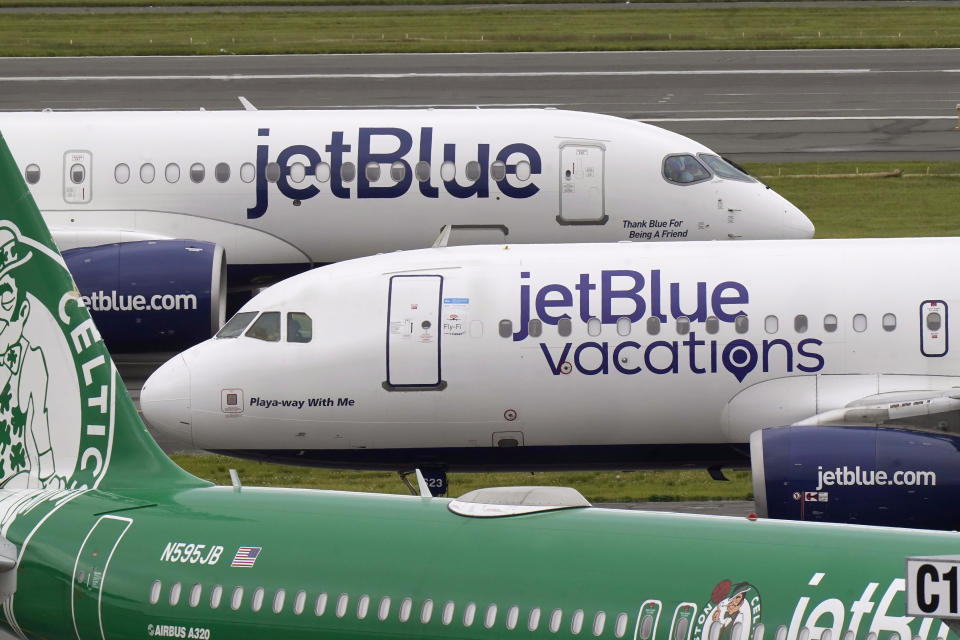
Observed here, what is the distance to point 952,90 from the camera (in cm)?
6294

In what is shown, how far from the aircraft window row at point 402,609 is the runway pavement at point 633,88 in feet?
136

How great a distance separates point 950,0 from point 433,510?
2738 inches

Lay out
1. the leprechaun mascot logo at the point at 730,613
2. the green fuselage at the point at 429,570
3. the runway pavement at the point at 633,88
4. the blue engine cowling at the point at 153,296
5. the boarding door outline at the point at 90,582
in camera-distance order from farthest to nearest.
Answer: the runway pavement at the point at 633,88
the blue engine cowling at the point at 153,296
the boarding door outline at the point at 90,582
the green fuselage at the point at 429,570
the leprechaun mascot logo at the point at 730,613

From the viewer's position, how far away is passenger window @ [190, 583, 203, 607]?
640 inches

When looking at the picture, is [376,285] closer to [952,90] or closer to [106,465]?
[106,465]

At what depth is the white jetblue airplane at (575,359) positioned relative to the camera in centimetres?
2464

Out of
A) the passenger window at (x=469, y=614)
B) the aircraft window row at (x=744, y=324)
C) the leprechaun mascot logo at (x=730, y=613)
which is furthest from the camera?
the aircraft window row at (x=744, y=324)

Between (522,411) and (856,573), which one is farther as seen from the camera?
(522,411)

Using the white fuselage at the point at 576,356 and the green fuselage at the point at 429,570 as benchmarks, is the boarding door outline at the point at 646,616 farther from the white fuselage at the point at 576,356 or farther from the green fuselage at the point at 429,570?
the white fuselage at the point at 576,356

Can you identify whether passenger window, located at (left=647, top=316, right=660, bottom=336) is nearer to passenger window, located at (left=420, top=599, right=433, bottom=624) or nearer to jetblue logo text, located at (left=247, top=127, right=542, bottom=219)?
passenger window, located at (left=420, top=599, right=433, bottom=624)

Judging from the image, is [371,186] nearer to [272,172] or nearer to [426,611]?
[272,172]

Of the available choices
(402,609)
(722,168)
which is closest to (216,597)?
(402,609)

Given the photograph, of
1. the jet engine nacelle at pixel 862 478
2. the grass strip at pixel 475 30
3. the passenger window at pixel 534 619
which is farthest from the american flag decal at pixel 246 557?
the grass strip at pixel 475 30

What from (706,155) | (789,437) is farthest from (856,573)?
(706,155)
